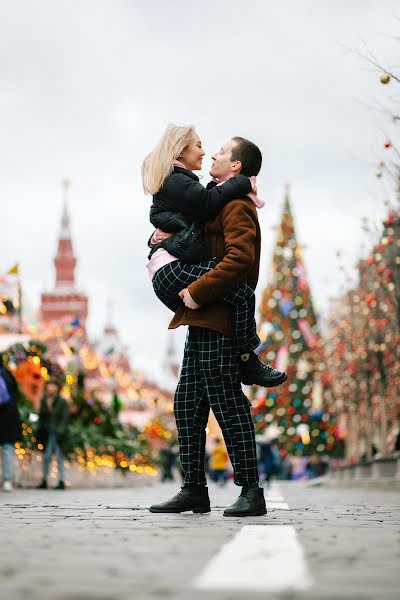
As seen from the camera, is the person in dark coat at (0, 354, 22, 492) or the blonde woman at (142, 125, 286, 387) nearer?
the blonde woman at (142, 125, 286, 387)

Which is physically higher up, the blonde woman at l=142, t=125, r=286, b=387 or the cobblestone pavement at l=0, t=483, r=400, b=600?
the blonde woman at l=142, t=125, r=286, b=387

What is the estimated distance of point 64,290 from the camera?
181 meters

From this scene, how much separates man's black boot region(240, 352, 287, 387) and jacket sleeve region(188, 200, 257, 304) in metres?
0.46

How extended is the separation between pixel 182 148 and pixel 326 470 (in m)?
59.0

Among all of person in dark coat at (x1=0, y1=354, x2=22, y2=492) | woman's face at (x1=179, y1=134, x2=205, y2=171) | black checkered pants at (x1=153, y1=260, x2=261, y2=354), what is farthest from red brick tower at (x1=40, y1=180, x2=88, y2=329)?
black checkered pants at (x1=153, y1=260, x2=261, y2=354)

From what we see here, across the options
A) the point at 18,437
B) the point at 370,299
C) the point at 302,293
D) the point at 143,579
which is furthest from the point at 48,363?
the point at 302,293

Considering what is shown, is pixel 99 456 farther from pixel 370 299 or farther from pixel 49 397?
pixel 370 299

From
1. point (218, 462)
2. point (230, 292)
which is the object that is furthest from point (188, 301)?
point (218, 462)

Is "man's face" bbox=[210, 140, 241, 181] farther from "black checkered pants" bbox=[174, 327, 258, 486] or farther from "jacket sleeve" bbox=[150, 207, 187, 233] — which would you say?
"black checkered pants" bbox=[174, 327, 258, 486]

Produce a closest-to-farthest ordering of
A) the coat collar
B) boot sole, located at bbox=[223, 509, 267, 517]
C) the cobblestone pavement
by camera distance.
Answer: the cobblestone pavement
boot sole, located at bbox=[223, 509, 267, 517]
the coat collar

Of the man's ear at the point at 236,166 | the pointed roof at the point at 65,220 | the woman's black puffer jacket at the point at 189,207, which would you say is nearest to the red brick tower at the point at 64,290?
the pointed roof at the point at 65,220

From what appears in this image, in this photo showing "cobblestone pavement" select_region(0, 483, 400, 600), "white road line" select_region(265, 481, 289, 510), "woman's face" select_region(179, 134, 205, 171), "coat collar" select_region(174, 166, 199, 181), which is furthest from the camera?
"white road line" select_region(265, 481, 289, 510)

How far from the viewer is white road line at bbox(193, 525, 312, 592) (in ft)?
10.9

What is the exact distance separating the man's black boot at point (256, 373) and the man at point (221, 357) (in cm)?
5
